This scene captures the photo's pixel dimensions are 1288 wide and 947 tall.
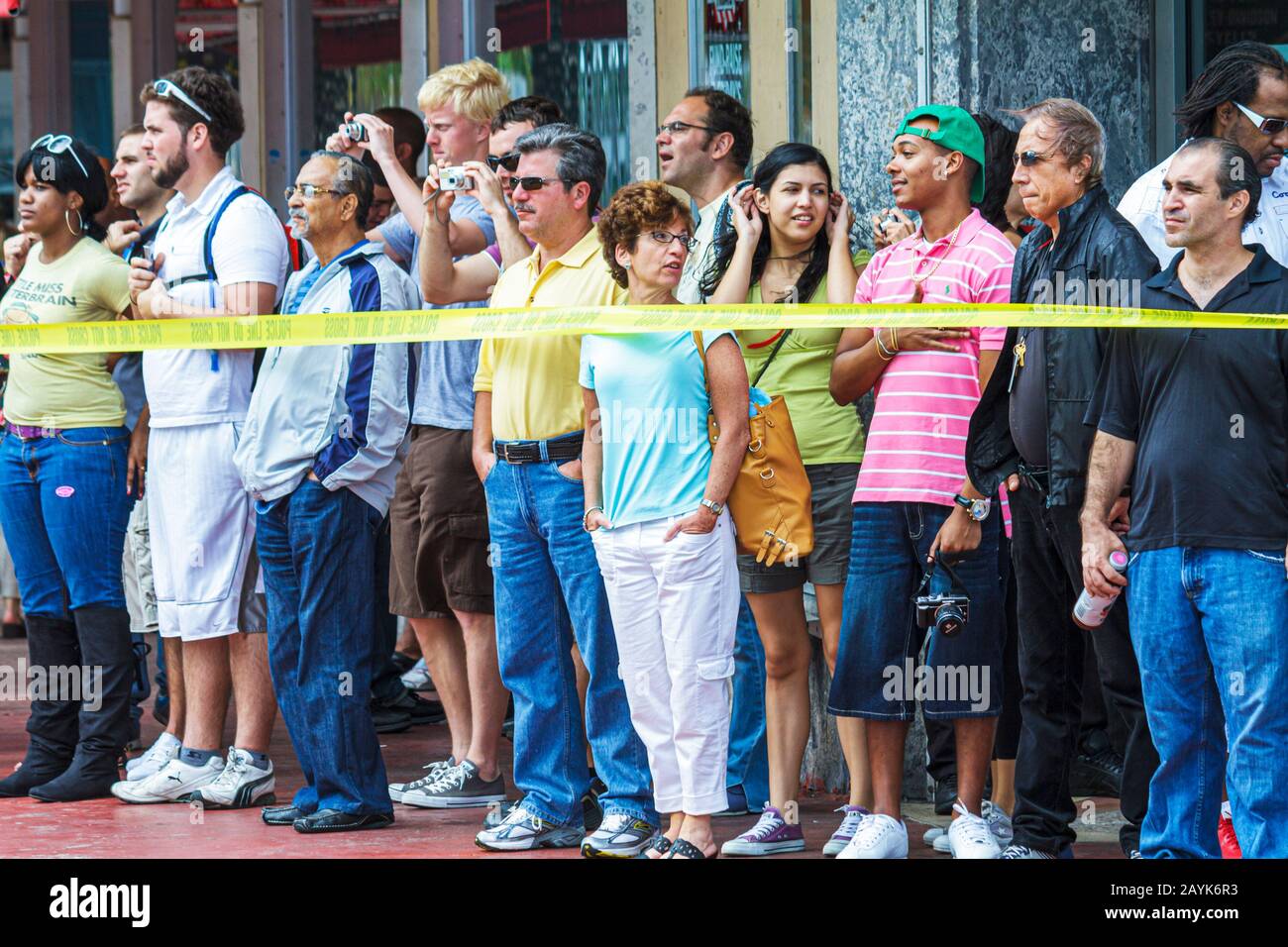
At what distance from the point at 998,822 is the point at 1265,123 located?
2191 mm

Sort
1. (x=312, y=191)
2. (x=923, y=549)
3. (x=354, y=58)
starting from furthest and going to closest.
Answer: (x=354, y=58)
(x=312, y=191)
(x=923, y=549)

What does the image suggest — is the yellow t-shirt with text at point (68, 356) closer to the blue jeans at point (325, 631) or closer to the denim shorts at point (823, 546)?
the blue jeans at point (325, 631)

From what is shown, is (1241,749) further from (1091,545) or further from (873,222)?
(873,222)

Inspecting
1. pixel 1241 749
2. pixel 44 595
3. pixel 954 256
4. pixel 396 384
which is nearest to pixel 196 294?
pixel 396 384

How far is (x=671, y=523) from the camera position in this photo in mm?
5734

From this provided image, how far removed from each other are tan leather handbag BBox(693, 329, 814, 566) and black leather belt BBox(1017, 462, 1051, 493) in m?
0.65

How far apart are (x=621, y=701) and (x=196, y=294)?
6.73 feet

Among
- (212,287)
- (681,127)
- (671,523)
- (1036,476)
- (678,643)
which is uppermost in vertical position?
(681,127)

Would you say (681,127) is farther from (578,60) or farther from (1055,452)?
(578,60)

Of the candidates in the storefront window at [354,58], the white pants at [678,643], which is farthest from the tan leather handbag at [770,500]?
the storefront window at [354,58]

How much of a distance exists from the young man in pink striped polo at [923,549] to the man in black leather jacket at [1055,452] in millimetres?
142

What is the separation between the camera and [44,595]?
740 cm

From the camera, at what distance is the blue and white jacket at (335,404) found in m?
6.46

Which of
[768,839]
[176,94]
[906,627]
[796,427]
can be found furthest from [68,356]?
[906,627]
